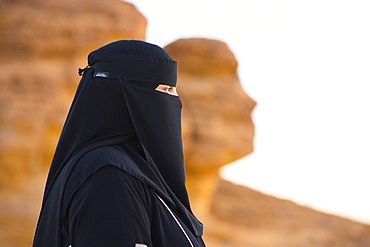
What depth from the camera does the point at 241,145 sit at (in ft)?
27.6

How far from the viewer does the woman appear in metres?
0.99

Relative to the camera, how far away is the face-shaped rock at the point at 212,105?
812 cm

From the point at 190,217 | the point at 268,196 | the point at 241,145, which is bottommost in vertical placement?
the point at 268,196

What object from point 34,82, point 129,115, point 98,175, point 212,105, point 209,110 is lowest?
point 209,110

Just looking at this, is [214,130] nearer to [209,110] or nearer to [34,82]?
[209,110]

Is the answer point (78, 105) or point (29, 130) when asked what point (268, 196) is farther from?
point (78, 105)

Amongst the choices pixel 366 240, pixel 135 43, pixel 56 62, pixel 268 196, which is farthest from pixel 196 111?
pixel 135 43

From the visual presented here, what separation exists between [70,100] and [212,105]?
335cm

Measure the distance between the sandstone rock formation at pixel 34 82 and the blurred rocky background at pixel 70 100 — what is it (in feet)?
0.05

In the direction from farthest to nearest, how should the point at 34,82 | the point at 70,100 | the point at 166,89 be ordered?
the point at 70,100 < the point at 34,82 < the point at 166,89

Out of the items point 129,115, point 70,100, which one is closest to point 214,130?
point 70,100

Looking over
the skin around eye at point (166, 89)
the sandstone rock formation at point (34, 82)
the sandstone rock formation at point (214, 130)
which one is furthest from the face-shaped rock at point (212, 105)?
the skin around eye at point (166, 89)

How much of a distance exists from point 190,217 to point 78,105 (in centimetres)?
58

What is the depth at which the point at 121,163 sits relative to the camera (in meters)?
1.06
